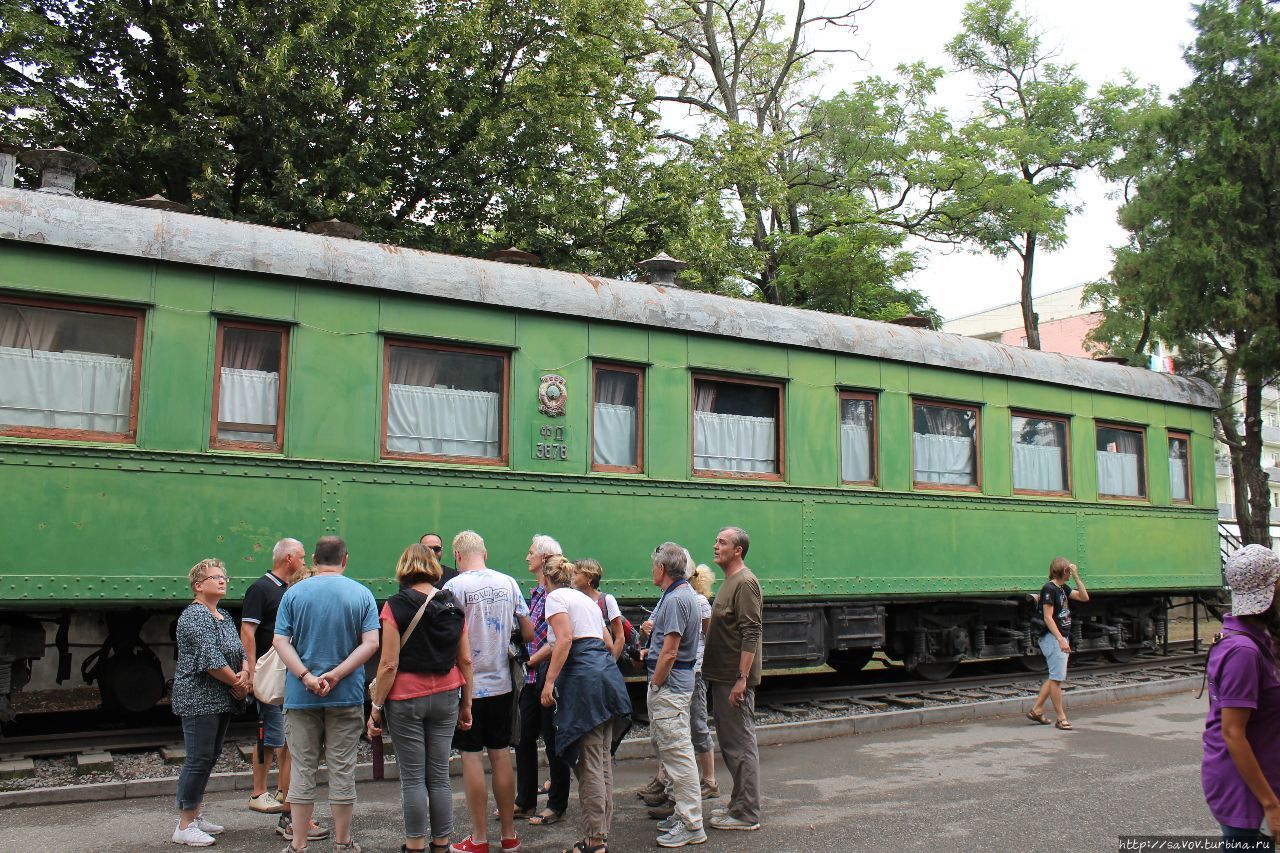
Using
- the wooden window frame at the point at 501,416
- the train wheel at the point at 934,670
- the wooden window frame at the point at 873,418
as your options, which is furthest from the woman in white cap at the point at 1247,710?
the train wheel at the point at 934,670

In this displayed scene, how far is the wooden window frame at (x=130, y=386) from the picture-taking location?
6.71m

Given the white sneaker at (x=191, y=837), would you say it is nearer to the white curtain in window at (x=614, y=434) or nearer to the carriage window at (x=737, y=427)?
the white curtain in window at (x=614, y=434)

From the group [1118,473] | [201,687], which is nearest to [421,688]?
[201,687]

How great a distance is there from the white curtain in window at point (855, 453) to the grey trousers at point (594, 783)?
5.24 meters

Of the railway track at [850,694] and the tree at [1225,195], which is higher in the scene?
the tree at [1225,195]

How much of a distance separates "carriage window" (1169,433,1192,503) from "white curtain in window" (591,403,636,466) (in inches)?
317

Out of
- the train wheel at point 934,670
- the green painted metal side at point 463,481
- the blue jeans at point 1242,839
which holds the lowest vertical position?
the train wheel at point 934,670

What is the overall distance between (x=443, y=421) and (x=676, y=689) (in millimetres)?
3137

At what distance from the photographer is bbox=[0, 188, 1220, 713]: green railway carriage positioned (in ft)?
22.5

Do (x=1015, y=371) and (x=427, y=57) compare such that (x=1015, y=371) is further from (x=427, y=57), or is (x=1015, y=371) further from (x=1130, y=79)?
(x=1130, y=79)

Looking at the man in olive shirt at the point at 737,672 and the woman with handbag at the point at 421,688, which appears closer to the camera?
the woman with handbag at the point at 421,688

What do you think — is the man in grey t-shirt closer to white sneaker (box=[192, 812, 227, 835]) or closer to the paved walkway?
the paved walkway

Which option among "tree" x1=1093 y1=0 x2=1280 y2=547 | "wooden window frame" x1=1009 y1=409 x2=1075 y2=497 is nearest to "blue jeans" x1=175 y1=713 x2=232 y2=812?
"wooden window frame" x1=1009 y1=409 x2=1075 y2=497

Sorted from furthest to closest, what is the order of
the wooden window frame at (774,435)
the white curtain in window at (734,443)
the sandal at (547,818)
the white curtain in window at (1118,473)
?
the white curtain in window at (1118,473) < the white curtain in window at (734,443) < the wooden window frame at (774,435) < the sandal at (547,818)
